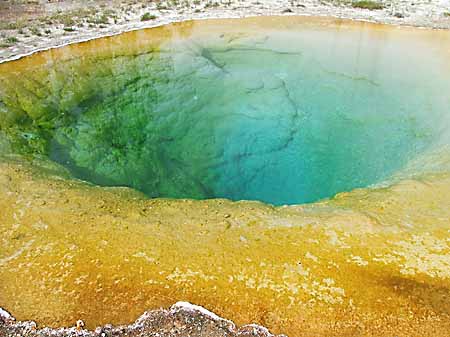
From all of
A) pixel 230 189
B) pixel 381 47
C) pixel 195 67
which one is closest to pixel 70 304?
pixel 230 189

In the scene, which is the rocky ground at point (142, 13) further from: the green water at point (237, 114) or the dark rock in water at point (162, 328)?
the dark rock in water at point (162, 328)

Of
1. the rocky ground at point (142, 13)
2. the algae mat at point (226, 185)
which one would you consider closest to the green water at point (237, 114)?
the algae mat at point (226, 185)

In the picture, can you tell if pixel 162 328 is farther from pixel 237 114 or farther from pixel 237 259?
pixel 237 114

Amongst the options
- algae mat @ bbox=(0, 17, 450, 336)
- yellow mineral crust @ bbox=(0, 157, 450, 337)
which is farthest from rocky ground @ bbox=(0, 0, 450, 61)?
yellow mineral crust @ bbox=(0, 157, 450, 337)

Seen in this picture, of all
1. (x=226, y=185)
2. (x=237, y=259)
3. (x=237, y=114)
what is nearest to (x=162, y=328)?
(x=237, y=259)

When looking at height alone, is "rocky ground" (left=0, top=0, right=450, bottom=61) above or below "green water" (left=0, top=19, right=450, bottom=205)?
above

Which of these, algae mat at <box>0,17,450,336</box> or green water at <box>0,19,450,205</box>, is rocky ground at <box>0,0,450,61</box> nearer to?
algae mat at <box>0,17,450,336</box>

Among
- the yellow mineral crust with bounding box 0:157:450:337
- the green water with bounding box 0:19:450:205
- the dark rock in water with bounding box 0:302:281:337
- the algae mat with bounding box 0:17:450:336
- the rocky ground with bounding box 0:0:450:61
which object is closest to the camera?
the dark rock in water with bounding box 0:302:281:337
